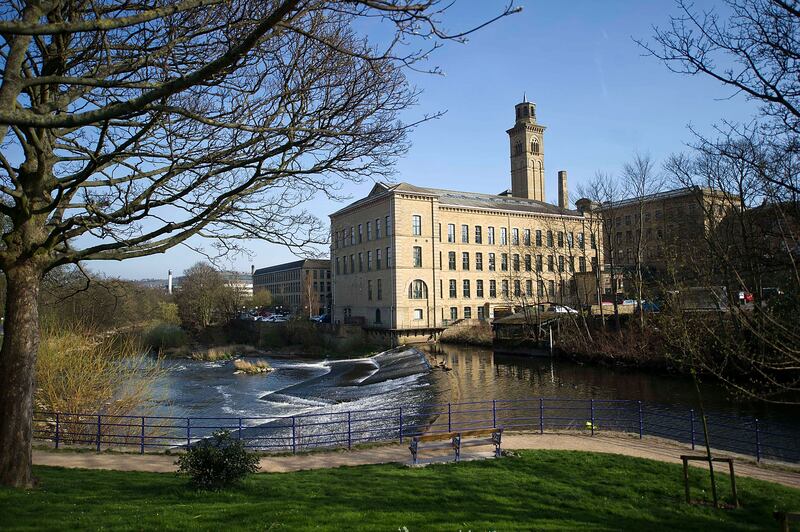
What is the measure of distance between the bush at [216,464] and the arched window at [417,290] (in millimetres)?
45523

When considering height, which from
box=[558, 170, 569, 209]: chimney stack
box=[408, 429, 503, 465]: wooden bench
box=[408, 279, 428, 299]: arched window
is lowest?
box=[408, 429, 503, 465]: wooden bench

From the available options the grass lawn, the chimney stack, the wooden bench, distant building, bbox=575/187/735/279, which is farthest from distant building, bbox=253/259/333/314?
the grass lawn

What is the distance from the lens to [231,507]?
8219 millimetres

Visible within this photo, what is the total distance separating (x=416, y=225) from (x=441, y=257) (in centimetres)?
480

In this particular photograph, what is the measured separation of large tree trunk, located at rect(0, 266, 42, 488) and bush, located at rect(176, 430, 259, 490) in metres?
2.55

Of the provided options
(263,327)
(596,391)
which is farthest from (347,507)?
(263,327)

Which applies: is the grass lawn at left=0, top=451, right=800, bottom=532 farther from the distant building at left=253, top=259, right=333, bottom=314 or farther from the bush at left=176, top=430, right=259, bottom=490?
the distant building at left=253, top=259, right=333, bottom=314

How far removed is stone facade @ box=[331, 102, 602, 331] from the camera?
55250 mm

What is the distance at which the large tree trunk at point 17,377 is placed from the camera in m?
8.91

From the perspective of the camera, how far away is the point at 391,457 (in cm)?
1368

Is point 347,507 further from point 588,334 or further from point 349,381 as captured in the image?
point 588,334

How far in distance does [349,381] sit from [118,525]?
26934 millimetres

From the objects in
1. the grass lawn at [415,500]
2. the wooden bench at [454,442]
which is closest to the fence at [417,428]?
the wooden bench at [454,442]

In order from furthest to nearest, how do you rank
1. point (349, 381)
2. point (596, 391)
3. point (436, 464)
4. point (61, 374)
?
1. point (349, 381)
2. point (596, 391)
3. point (61, 374)
4. point (436, 464)
